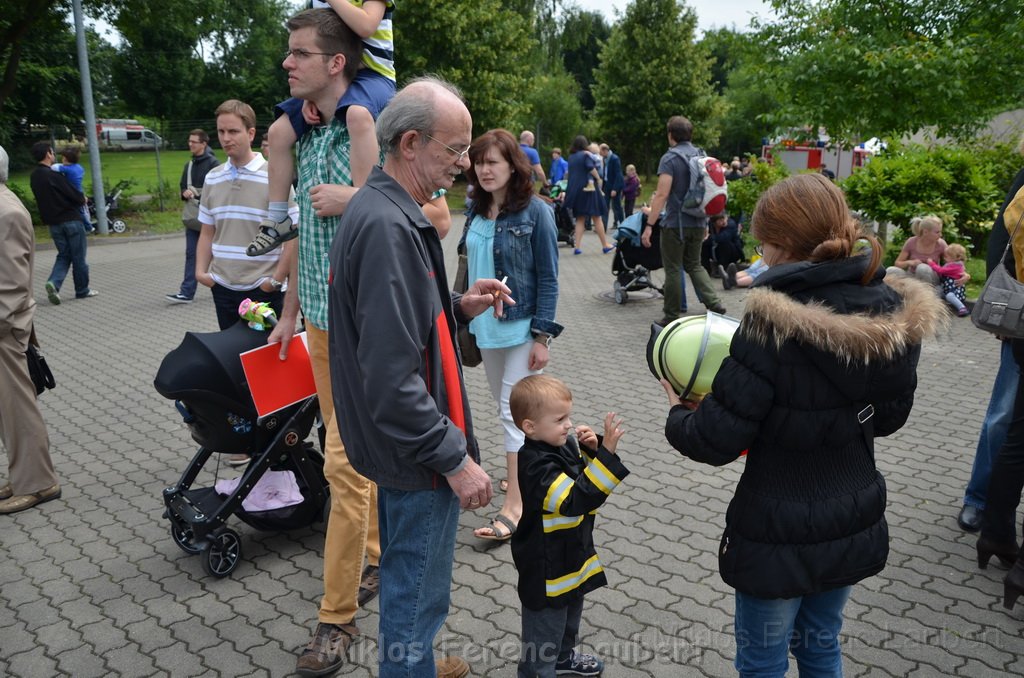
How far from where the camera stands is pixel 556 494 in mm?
2824

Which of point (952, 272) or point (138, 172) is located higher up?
point (952, 272)

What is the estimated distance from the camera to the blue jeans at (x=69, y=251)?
11328 mm

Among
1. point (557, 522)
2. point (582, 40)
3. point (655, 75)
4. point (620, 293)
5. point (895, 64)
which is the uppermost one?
point (582, 40)

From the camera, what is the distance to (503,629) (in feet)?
12.0

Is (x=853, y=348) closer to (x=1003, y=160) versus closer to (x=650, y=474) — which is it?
(x=650, y=474)

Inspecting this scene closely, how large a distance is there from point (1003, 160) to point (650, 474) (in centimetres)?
1074

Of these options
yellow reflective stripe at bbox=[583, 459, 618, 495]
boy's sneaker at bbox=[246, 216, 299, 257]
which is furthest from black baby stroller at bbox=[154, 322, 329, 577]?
yellow reflective stripe at bbox=[583, 459, 618, 495]

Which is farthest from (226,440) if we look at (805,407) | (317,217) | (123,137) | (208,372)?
(123,137)

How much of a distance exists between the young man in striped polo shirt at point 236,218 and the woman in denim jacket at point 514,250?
1365mm

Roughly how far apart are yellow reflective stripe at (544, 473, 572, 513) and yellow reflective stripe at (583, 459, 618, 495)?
5.1 inches

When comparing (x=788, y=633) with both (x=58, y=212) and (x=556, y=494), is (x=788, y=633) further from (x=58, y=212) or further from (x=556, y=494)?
(x=58, y=212)

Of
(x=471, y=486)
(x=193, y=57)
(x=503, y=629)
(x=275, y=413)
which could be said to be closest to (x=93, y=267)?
(x=275, y=413)

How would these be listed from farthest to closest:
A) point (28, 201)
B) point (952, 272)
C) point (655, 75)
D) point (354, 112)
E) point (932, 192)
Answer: point (655, 75), point (28, 201), point (932, 192), point (952, 272), point (354, 112)

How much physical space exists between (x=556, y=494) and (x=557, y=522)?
0.14 m
